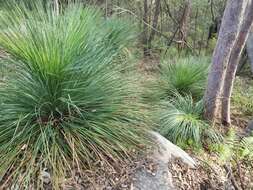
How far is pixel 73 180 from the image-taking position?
6.65 feet

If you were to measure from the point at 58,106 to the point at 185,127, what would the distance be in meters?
1.71

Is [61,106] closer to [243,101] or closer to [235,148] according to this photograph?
[235,148]

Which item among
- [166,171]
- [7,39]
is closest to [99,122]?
[166,171]

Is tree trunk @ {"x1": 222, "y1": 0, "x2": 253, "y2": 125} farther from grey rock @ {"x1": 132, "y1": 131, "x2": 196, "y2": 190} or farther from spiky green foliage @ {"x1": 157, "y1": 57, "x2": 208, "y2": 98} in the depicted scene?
grey rock @ {"x1": 132, "y1": 131, "x2": 196, "y2": 190}

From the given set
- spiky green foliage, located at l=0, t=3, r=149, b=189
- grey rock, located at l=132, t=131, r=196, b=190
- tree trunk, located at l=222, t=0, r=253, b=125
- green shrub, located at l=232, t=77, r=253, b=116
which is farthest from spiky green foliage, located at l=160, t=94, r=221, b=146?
green shrub, located at l=232, t=77, r=253, b=116

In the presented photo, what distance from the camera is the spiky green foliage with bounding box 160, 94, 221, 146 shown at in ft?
11.1

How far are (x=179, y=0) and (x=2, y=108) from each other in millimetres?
7226

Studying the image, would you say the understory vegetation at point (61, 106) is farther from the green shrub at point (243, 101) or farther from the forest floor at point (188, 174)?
the green shrub at point (243, 101)

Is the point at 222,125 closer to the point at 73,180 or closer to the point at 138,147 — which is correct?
the point at 138,147

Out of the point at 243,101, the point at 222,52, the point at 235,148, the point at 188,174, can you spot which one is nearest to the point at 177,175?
the point at 188,174

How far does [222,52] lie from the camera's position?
3.49m

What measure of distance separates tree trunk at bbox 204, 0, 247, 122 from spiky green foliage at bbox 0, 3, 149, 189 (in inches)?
59.2

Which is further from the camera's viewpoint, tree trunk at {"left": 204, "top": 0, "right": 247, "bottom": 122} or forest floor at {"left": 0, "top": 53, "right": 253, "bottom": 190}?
tree trunk at {"left": 204, "top": 0, "right": 247, "bottom": 122}

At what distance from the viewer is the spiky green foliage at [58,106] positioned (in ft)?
6.72
